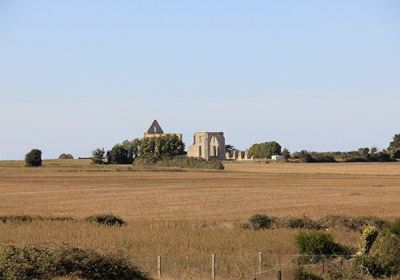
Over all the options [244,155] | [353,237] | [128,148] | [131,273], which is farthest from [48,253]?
[244,155]

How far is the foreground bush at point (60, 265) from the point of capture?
684 inches

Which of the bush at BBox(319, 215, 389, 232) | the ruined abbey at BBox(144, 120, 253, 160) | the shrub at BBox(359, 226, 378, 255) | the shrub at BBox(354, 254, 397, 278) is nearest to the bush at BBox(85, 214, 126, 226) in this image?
the bush at BBox(319, 215, 389, 232)

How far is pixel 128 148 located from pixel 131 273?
140543 millimetres

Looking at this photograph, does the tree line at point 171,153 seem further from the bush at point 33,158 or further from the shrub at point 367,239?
A: the shrub at point 367,239

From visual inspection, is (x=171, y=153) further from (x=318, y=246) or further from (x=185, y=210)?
(x=318, y=246)

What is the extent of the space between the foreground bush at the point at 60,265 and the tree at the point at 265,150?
495 ft

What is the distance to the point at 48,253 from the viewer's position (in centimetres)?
1848

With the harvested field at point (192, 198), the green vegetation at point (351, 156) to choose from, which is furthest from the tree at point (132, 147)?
the harvested field at point (192, 198)

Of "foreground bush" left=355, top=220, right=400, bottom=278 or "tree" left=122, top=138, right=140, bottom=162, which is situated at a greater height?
"tree" left=122, top=138, right=140, bottom=162

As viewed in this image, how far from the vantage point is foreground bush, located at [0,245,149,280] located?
17.4 meters

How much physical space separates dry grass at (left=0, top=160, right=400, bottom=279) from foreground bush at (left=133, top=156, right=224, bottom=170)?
36276 millimetres

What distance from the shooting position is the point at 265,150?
174 metres

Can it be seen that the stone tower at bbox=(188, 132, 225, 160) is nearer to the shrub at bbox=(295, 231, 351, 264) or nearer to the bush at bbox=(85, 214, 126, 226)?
the bush at bbox=(85, 214, 126, 226)

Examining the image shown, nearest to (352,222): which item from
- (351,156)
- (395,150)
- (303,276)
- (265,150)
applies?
(303,276)
